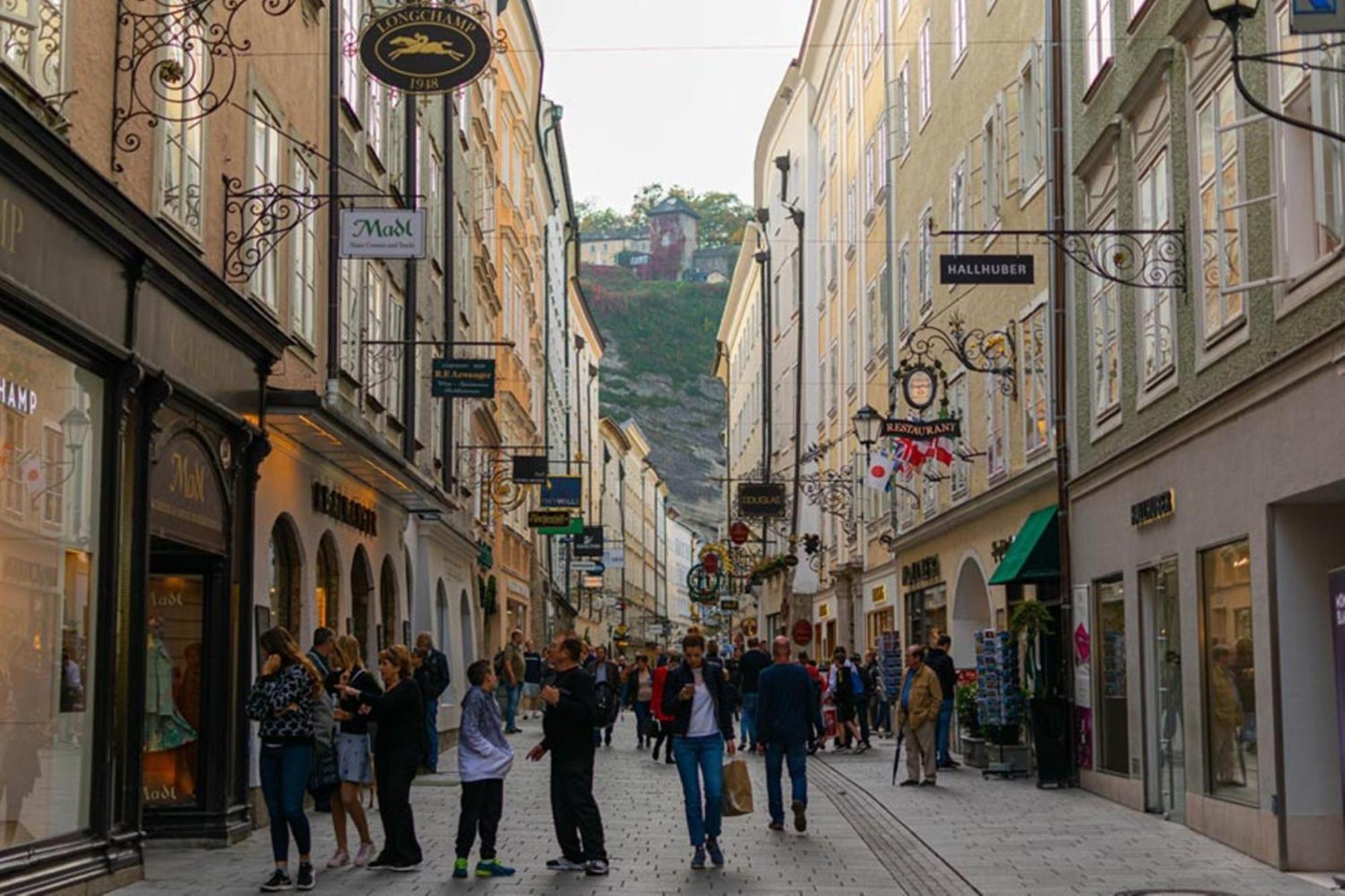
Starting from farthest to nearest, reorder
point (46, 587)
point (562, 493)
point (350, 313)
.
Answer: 1. point (562, 493)
2. point (350, 313)
3. point (46, 587)

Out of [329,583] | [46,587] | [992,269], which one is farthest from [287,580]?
[992,269]

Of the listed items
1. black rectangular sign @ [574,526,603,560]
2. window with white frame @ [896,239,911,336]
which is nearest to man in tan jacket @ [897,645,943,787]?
window with white frame @ [896,239,911,336]

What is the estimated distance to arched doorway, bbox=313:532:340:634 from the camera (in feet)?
71.2

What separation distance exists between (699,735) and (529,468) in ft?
77.1

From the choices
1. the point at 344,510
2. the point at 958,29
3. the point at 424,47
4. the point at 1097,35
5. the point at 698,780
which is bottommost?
the point at 698,780

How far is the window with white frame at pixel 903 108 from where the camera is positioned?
3731cm

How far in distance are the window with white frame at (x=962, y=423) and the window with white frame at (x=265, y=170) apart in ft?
46.1

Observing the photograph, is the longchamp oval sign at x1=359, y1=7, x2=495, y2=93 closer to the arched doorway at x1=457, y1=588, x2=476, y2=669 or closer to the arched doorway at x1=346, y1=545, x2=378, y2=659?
the arched doorway at x1=346, y1=545, x2=378, y2=659

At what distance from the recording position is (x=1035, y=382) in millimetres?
25109

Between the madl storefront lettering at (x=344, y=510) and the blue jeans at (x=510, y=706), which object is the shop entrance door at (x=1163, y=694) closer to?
the madl storefront lettering at (x=344, y=510)

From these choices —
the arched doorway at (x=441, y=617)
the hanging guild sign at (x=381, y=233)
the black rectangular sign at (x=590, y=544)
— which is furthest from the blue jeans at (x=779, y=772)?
the black rectangular sign at (x=590, y=544)

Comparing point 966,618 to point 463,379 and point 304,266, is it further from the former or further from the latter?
point 304,266

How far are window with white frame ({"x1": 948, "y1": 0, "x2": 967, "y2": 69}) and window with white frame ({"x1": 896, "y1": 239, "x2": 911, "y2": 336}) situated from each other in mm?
5350

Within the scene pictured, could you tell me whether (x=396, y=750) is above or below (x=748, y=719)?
above
